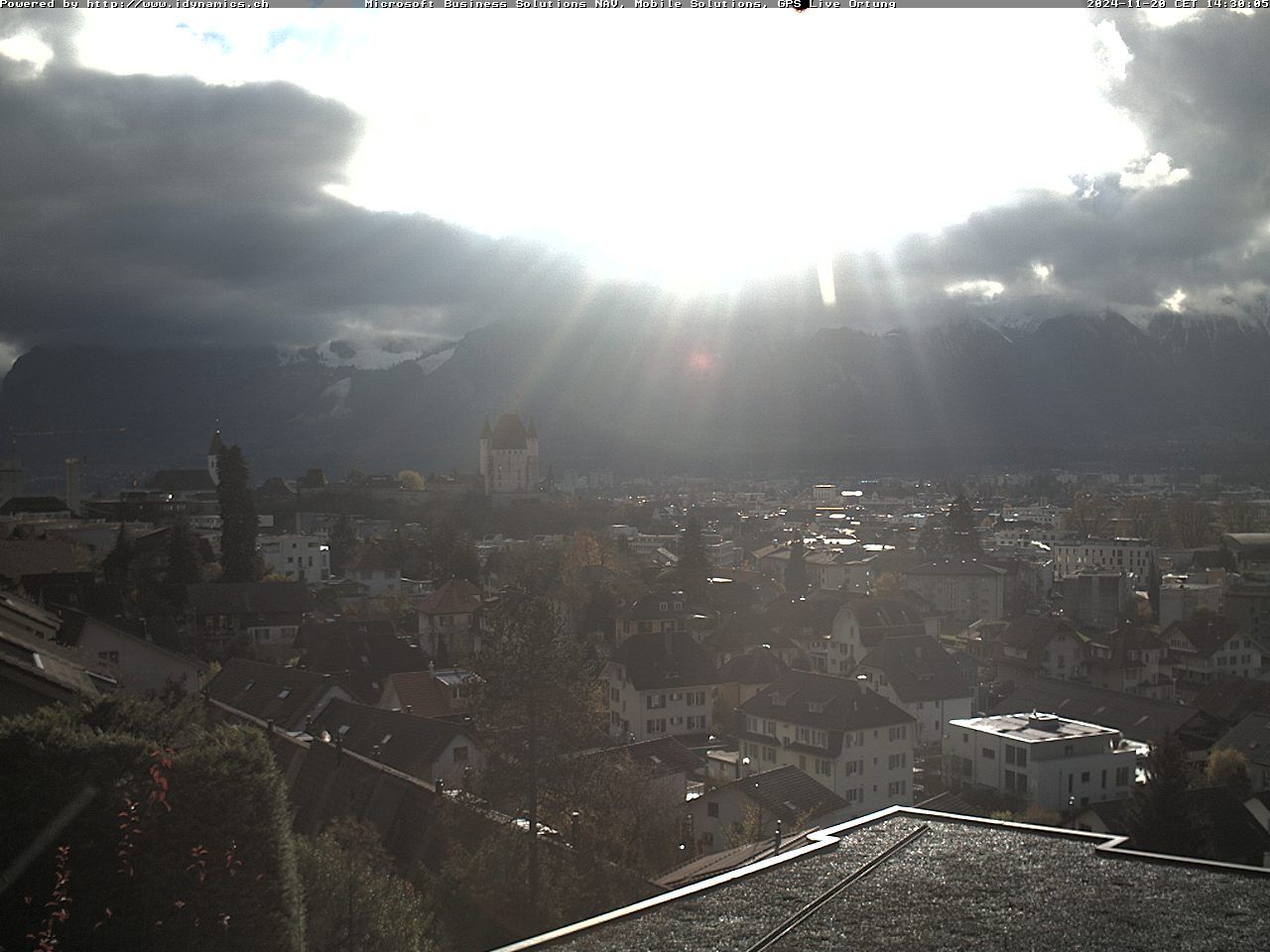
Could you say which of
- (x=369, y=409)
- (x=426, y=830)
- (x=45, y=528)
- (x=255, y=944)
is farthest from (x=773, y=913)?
(x=369, y=409)

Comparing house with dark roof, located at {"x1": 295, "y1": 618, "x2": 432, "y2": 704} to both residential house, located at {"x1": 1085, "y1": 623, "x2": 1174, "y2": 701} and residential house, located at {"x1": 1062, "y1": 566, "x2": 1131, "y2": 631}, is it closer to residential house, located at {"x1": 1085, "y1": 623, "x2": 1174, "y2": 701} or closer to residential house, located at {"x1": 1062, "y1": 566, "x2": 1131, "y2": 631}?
residential house, located at {"x1": 1085, "y1": 623, "x2": 1174, "y2": 701}

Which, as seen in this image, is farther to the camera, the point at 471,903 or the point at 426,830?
the point at 426,830

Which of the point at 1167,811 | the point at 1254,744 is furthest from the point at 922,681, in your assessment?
the point at 1167,811

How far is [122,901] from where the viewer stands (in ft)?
21.0

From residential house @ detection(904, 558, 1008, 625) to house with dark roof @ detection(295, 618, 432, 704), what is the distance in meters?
26.4

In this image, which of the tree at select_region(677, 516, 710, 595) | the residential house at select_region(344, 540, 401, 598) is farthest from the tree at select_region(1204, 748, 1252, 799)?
the residential house at select_region(344, 540, 401, 598)

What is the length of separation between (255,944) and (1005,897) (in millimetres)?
4477

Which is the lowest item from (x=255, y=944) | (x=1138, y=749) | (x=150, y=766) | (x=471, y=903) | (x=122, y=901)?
(x=1138, y=749)

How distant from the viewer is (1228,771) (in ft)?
75.4

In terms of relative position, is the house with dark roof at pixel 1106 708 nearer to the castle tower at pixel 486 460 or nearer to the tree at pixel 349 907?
the tree at pixel 349 907

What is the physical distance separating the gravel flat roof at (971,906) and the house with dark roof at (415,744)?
956 centimetres

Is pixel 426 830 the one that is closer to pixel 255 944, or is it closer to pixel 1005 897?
pixel 255 944

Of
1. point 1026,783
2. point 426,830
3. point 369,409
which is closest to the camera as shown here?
point 426,830

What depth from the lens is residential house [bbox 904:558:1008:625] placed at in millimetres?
50000
